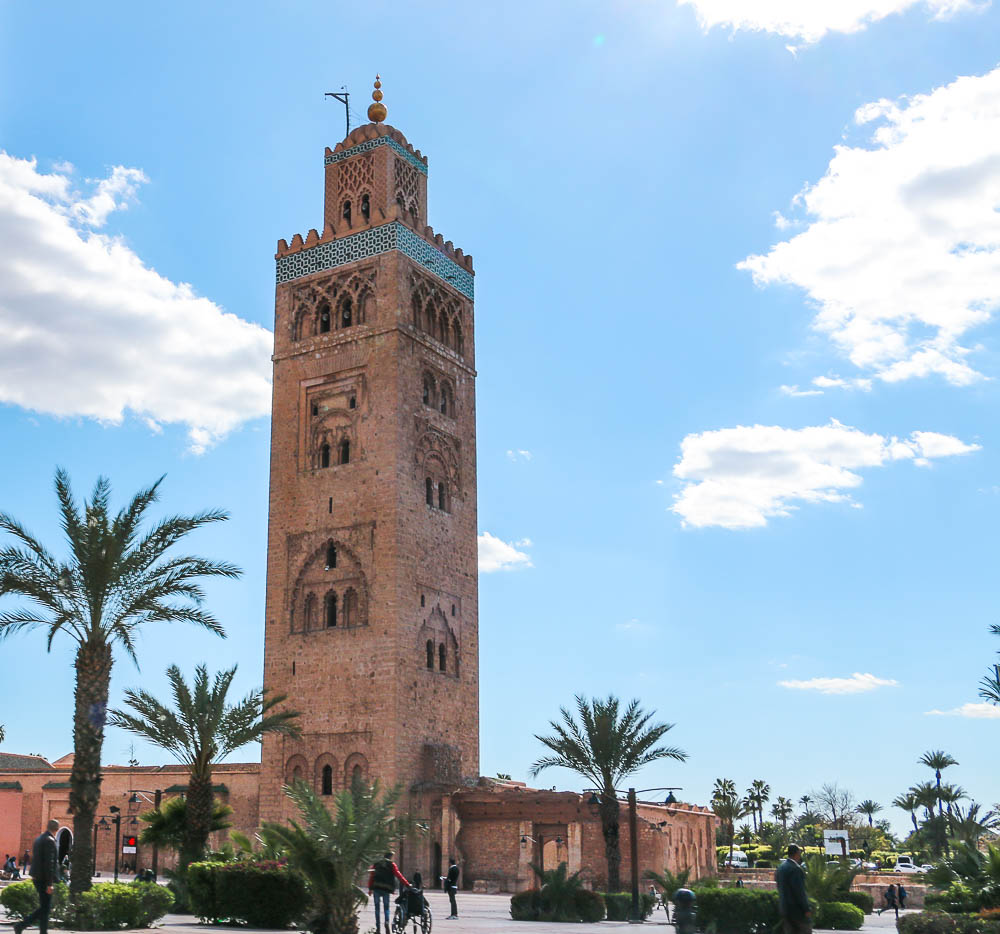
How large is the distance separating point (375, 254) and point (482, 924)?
23.9m

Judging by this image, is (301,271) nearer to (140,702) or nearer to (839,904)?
(140,702)

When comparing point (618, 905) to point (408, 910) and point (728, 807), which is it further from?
point (728, 807)

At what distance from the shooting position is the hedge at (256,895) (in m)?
16.4

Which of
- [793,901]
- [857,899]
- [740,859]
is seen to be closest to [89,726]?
[793,901]

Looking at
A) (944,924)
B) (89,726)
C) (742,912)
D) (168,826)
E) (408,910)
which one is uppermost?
(89,726)

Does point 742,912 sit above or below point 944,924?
below

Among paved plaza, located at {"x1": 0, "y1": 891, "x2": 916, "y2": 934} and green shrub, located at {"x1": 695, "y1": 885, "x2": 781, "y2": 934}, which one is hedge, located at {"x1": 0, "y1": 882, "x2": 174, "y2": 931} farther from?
green shrub, located at {"x1": 695, "y1": 885, "x2": 781, "y2": 934}

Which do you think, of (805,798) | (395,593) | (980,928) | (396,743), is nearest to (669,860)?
(396,743)

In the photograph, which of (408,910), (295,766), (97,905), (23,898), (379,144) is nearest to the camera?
(408,910)

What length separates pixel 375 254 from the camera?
37500mm

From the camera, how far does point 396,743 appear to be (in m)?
32.4

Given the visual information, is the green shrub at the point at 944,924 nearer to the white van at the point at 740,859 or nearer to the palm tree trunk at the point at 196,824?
the palm tree trunk at the point at 196,824

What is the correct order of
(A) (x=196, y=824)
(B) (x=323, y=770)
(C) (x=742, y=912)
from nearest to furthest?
(C) (x=742, y=912)
(A) (x=196, y=824)
(B) (x=323, y=770)

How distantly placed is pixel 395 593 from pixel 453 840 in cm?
723
